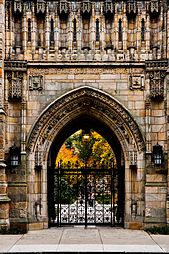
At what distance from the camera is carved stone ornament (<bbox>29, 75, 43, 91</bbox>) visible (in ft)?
50.8

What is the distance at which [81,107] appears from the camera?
15.9 m

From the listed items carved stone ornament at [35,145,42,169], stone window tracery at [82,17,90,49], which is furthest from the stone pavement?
stone window tracery at [82,17,90,49]

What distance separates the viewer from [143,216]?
49.9 ft

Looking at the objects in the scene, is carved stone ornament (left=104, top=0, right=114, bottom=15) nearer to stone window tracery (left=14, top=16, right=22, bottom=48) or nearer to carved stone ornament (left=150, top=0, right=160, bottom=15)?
carved stone ornament (left=150, top=0, right=160, bottom=15)

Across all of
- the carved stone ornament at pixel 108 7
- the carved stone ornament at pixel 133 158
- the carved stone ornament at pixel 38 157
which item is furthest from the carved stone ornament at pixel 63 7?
the carved stone ornament at pixel 133 158

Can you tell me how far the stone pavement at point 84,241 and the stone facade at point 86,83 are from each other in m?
0.93

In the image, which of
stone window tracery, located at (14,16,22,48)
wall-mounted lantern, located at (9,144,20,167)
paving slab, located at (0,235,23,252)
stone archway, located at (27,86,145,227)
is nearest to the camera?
paving slab, located at (0,235,23,252)

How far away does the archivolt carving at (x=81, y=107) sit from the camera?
15.4m

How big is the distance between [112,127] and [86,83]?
160cm

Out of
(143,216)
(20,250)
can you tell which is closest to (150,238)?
(143,216)

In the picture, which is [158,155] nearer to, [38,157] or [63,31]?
[38,157]

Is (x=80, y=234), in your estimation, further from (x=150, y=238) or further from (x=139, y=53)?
(x=139, y=53)

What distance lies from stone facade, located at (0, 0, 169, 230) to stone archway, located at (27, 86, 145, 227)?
3cm

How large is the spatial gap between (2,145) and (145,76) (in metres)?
4.78
